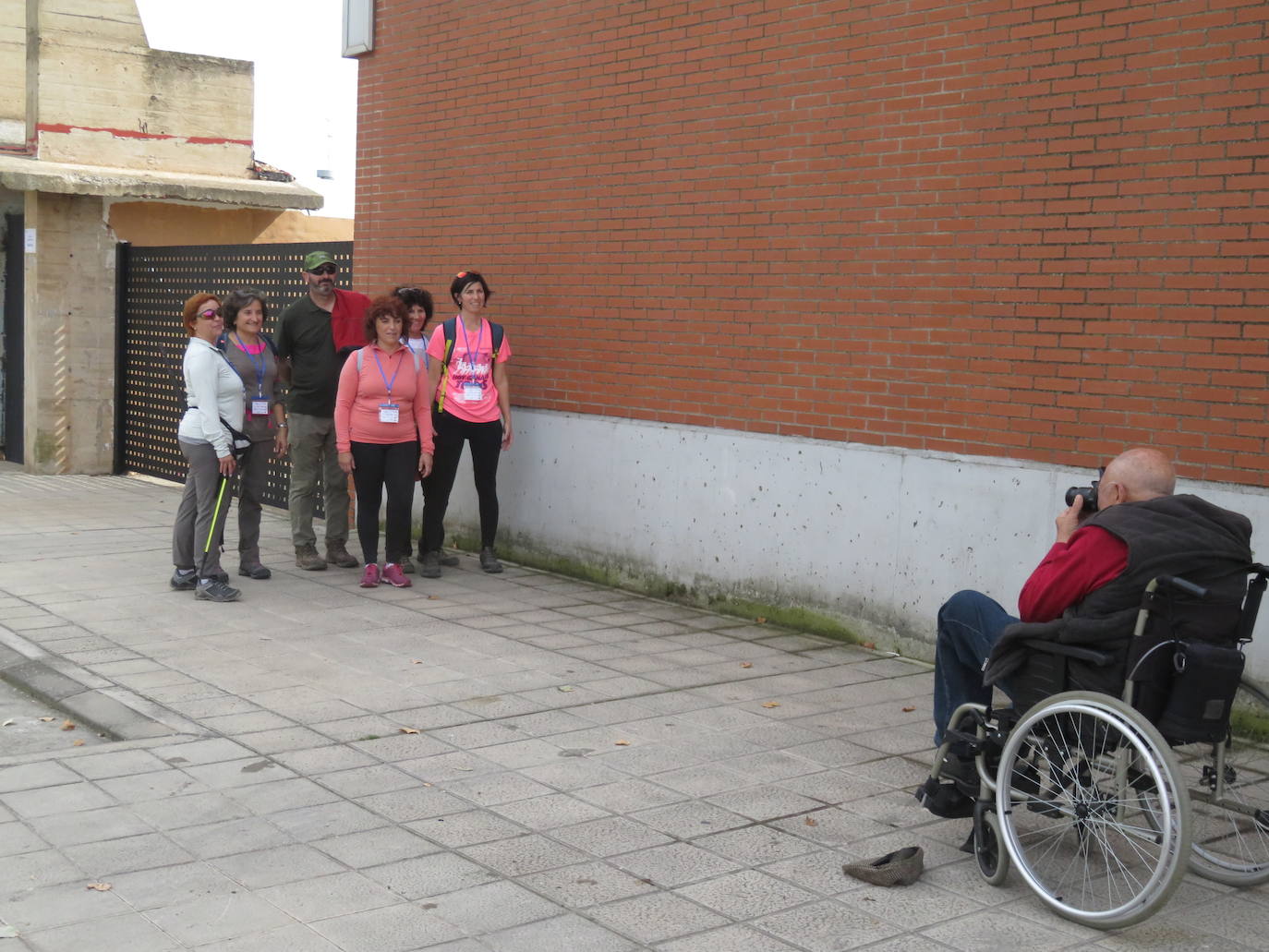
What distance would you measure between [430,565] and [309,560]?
86cm

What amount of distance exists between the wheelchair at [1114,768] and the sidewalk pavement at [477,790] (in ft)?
0.51

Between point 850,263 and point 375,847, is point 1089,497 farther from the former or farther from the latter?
point 850,263

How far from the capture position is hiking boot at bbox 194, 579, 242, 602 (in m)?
8.54

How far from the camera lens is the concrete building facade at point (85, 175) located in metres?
14.5

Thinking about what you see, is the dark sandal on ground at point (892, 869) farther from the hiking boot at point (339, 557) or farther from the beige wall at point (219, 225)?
the beige wall at point (219, 225)

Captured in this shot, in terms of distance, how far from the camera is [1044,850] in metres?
4.70

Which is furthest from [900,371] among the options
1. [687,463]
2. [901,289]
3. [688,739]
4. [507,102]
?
[507,102]

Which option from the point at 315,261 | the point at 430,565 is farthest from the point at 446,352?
the point at 430,565

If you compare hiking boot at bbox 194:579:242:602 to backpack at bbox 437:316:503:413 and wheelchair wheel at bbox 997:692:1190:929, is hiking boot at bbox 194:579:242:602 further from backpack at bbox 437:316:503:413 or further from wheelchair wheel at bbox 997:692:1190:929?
wheelchair wheel at bbox 997:692:1190:929

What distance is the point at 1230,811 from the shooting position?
4617 mm

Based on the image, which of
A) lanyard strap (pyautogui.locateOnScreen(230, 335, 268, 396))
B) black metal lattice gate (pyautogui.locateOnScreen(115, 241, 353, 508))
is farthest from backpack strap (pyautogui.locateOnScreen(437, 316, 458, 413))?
black metal lattice gate (pyautogui.locateOnScreen(115, 241, 353, 508))

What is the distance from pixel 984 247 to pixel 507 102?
426 cm

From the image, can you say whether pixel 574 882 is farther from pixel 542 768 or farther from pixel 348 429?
pixel 348 429

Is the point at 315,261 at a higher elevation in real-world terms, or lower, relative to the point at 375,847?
higher
